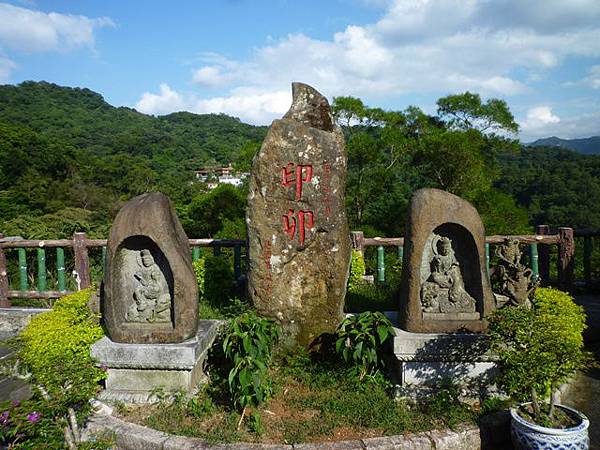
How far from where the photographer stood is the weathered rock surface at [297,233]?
534 cm

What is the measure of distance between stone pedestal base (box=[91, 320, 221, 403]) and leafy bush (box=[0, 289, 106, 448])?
0.60 ft

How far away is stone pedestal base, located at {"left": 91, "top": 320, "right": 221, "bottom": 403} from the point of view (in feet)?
14.8

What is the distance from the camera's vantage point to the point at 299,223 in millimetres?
5359

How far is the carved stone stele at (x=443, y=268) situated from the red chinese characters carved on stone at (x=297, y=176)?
1371mm

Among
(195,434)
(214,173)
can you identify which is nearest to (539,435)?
(195,434)

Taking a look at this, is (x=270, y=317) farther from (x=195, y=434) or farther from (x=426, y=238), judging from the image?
(x=426, y=238)

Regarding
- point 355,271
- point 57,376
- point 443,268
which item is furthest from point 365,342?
point 355,271

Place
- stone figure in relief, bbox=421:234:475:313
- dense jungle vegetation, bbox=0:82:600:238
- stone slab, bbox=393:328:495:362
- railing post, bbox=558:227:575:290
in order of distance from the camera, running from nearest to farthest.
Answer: stone slab, bbox=393:328:495:362, stone figure in relief, bbox=421:234:475:313, railing post, bbox=558:227:575:290, dense jungle vegetation, bbox=0:82:600:238

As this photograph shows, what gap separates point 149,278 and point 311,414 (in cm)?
224

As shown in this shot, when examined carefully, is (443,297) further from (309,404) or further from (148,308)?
(148,308)

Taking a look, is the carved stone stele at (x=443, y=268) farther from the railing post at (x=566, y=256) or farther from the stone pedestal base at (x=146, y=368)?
the railing post at (x=566, y=256)

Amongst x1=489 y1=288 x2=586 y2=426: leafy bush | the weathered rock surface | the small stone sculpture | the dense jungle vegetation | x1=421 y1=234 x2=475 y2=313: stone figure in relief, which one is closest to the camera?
x1=489 y1=288 x2=586 y2=426: leafy bush

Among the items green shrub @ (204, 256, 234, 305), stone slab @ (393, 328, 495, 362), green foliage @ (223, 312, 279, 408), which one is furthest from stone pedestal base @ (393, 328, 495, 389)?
green shrub @ (204, 256, 234, 305)

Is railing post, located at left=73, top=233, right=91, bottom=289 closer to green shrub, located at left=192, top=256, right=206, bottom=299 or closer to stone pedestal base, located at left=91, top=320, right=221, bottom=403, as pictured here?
green shrub, located at left=192, top=256, right=206, bottom=299
